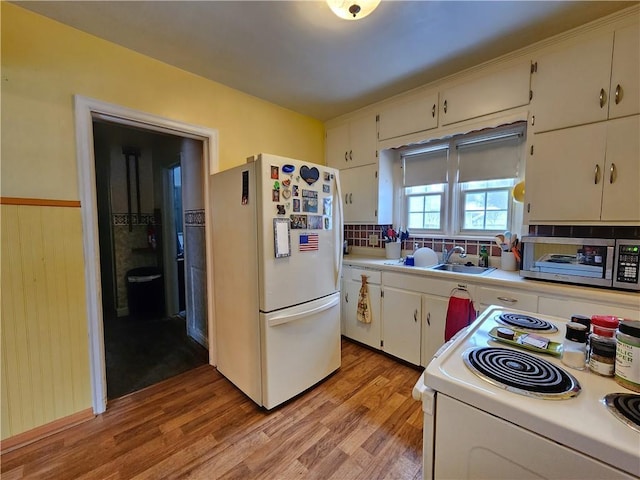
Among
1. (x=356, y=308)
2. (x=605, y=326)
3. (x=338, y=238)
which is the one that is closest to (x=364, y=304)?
(x=356, y=308)

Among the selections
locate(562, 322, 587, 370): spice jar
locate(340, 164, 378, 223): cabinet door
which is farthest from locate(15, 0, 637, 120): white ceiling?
locate(562, 322, 587, 370): spice jar

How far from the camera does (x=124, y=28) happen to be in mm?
1688

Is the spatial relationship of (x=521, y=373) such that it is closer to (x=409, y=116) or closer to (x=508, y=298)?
(x=508, y=298)

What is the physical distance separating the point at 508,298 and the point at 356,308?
129 cm

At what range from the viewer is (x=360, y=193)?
119 inches

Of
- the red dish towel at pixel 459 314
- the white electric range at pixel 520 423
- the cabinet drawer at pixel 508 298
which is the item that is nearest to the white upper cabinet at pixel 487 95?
the cabinet drawer at pixel 508 298

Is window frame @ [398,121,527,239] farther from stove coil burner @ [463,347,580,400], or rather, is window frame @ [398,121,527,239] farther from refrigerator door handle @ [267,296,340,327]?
stove coil burner @ [463,347,580,400]

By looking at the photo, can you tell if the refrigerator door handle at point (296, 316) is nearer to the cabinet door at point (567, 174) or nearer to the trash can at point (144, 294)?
the cabinet door at point (567, 174)

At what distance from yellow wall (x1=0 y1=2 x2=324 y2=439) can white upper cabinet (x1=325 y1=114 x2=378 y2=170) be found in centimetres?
192

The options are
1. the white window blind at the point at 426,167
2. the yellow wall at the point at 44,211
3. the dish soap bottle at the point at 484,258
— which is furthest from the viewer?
the white window blind at the point at 426,167

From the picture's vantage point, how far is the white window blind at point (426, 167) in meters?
2.73

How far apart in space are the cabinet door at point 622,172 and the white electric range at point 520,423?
4.54 feet

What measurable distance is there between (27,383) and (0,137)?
140 cm

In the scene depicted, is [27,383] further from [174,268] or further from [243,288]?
[174,268]
